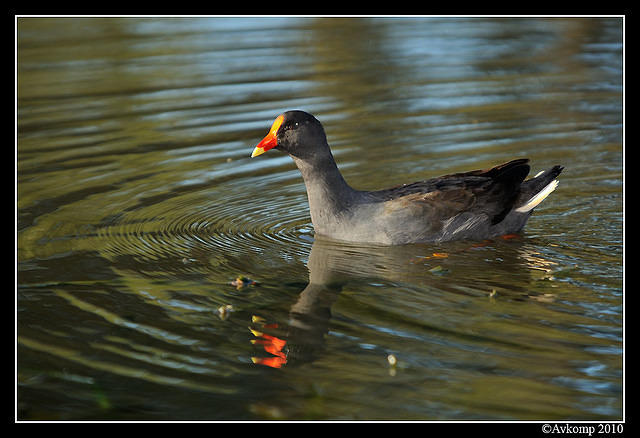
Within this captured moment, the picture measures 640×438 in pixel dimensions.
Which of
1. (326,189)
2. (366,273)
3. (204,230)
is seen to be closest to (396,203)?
(326,189)

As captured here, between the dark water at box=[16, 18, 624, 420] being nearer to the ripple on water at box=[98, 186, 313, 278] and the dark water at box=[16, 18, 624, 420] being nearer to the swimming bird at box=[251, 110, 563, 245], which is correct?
the ripple on water at box=[98, 186, 313, 278]

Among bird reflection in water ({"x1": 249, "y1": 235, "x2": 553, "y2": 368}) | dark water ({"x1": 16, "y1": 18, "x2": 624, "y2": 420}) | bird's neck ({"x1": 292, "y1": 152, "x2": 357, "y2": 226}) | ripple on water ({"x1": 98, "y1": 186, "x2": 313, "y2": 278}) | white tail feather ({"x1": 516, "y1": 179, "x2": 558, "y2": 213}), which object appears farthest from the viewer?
white tail feather ({"x1": 516, "y1": 179, "x2": 558, "y2": 213})

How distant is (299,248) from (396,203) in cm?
100

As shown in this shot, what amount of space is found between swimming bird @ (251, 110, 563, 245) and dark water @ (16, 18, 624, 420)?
19 cm

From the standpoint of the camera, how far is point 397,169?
1035 centimetres

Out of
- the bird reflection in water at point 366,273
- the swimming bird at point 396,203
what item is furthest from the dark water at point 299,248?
the swimming bird at point 396,203

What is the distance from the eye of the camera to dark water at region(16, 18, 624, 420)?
5.50 metres

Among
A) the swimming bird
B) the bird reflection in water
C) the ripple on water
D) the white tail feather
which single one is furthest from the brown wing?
the ripple on water

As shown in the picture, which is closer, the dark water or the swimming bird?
the dark water

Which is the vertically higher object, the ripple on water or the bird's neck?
the bird's neck

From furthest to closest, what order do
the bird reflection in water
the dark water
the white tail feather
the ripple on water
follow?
the white tail feather → the ripple on water → the bird reflection in water → the dark water

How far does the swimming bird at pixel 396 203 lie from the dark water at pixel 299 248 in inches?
7.4

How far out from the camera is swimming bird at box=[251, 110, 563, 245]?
805 cm

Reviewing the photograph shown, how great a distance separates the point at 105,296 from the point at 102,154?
4.53m
